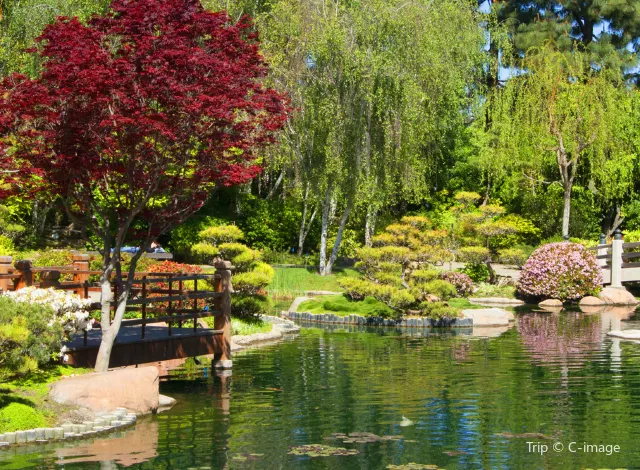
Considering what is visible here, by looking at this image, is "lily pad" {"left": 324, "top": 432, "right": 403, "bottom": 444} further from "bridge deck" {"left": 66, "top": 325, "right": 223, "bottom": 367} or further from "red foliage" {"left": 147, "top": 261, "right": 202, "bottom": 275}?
"red foliage" {"left": 147, "top": 261, "right": 202, "bottom": 275}

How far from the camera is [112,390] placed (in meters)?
12.7

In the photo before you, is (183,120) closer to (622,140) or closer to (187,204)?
(187,204)

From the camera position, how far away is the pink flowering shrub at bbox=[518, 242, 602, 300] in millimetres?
32531

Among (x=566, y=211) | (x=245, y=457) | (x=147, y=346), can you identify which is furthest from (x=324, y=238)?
(x=245, y=457)

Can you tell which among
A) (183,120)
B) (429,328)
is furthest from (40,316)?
(429,328)

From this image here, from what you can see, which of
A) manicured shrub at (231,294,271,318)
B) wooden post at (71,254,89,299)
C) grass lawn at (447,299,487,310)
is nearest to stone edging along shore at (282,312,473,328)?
grass lawn at (447,299,487,310)

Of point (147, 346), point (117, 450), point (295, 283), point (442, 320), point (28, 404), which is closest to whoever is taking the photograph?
point (117, 450)

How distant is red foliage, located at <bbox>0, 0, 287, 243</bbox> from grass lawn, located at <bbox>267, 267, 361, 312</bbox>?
676 inches

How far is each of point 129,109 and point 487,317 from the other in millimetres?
15241

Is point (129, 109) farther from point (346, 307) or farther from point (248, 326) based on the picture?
point (346, 307)

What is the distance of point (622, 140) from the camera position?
40125 mm

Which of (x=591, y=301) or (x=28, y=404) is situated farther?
(x=591, y=301)

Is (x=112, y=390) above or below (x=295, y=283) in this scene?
below

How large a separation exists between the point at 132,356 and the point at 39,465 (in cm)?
476
